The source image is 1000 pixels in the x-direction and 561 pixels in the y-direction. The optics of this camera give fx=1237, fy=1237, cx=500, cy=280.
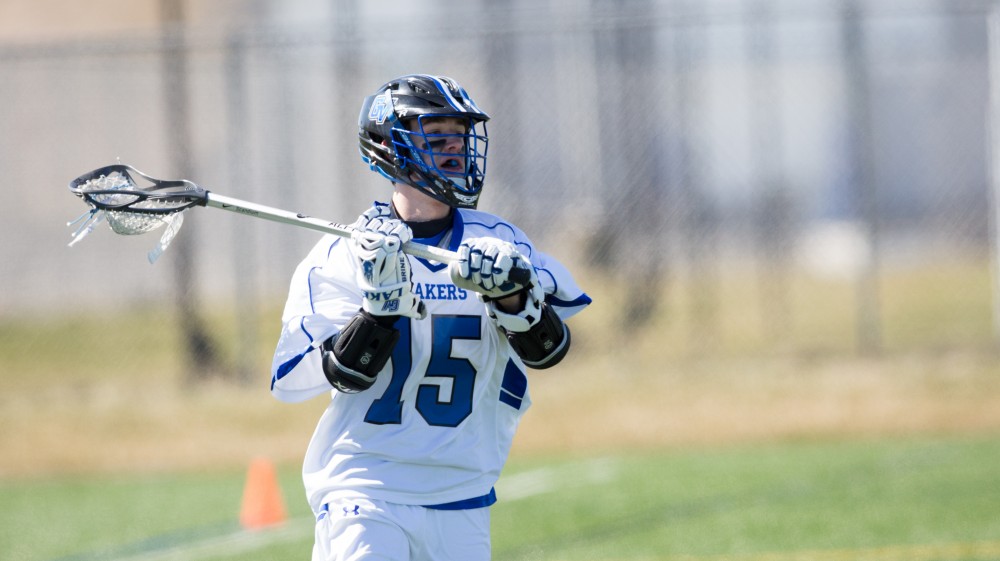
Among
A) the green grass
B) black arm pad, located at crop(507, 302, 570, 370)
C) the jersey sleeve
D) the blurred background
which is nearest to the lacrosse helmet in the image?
the jersey sleeve

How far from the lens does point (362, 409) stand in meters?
3.80

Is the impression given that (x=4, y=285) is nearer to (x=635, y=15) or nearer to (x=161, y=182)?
(x=635, y=15)

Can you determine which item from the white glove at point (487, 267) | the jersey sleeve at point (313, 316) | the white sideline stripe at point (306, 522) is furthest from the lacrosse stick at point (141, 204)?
the white sideline stripe at point (306, 522)

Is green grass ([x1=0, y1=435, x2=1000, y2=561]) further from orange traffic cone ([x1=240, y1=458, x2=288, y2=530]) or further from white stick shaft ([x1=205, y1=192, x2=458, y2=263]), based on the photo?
white stick shaft ([x1=205, y1=192, x2=458, y2=263])

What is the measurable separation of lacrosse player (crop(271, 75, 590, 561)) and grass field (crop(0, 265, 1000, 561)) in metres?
3.17

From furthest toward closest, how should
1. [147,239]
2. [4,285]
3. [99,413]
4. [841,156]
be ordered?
1. [841,156]
2. [147,239]
3. [4,285]
4. [99,413]

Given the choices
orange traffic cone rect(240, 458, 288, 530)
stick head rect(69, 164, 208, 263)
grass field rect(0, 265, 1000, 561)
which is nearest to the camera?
stick head rect(69, 164, 208, 263)

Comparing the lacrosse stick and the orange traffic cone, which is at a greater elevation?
the lacrosse stick

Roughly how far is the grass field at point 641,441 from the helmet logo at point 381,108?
356 centimetres

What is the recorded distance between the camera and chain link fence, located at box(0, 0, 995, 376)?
11.9m

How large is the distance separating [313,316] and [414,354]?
335 millimetres

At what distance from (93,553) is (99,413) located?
15.0ft

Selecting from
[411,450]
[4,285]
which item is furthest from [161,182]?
[4,285]

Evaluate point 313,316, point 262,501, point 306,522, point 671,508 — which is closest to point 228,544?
point 262,501
